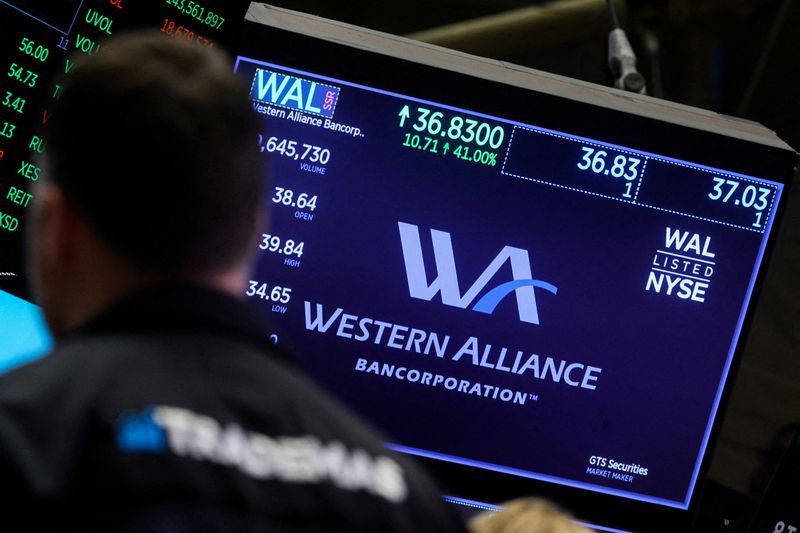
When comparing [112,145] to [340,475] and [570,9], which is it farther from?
[570,9]

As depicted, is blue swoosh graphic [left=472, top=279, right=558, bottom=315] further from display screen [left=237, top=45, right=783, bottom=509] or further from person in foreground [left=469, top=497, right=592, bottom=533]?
person in foreground [left=469, top=497, right=592, bottom=533]

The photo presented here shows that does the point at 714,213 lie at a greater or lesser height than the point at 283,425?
greater

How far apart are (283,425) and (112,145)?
0.32 metres

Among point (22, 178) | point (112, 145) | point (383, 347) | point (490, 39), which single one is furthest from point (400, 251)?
point (112, 145)

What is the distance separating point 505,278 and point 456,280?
12 cm

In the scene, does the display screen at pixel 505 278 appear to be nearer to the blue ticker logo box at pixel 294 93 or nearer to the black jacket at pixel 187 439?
the blue ticker logo box at pixel 294 93

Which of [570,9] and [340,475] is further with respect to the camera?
[570,9]

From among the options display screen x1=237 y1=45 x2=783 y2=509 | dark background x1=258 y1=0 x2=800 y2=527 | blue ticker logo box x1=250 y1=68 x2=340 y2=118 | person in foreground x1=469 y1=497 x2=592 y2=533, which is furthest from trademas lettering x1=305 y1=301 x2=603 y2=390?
person in foreground x1=469 y1=497 x2=592 y2=533

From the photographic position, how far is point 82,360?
1.14 metres

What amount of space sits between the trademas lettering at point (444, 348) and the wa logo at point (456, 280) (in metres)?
0.09

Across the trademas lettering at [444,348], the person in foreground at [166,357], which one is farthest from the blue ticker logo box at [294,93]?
the person in foreground at [166,357]

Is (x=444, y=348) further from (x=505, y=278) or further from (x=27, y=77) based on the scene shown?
Answer: (x=27, y=77)

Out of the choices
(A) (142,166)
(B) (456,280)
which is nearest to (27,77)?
(B) (456,280)

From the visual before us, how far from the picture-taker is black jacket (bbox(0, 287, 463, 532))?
1.09m
